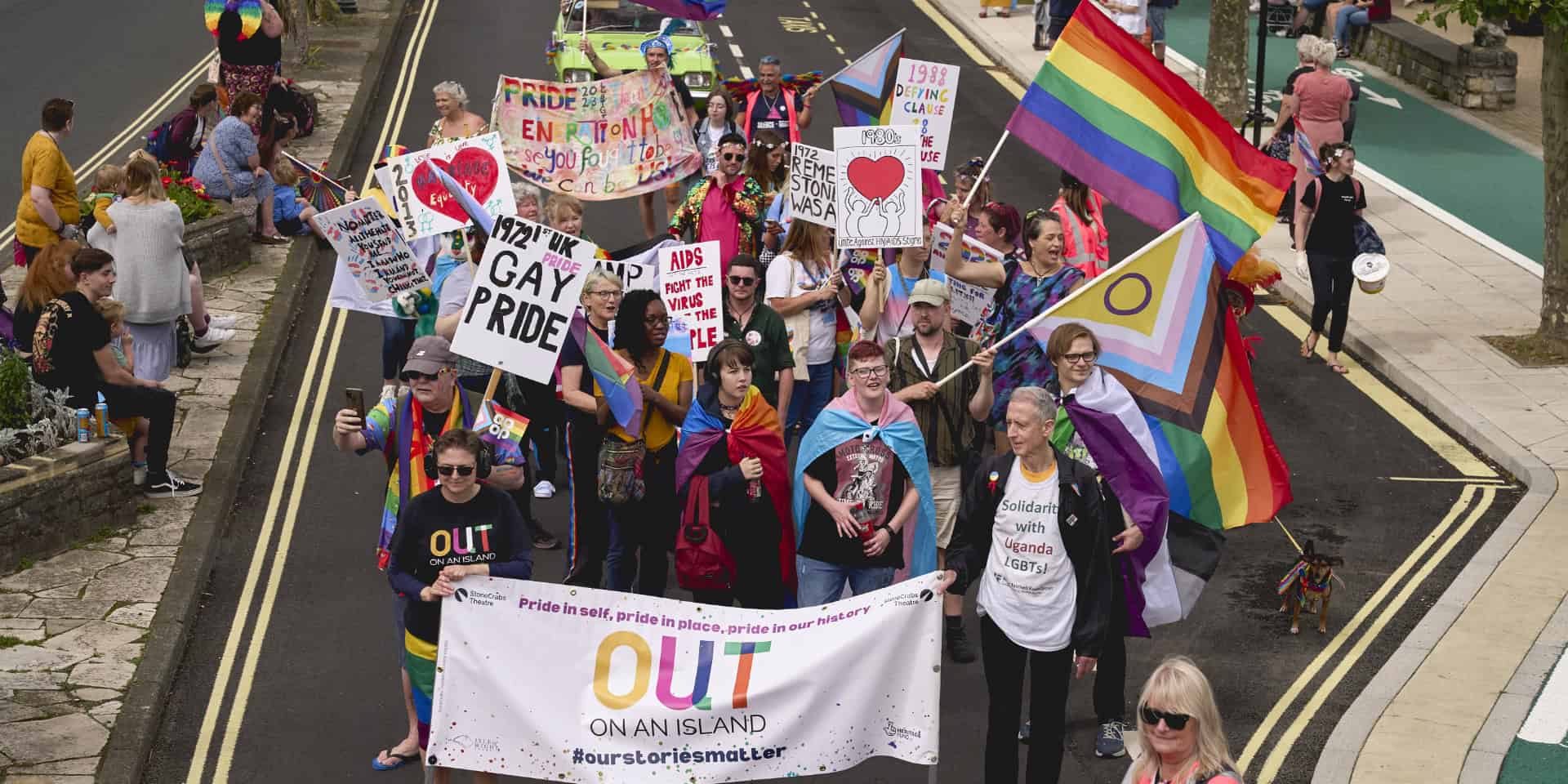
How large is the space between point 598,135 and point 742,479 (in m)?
7.73

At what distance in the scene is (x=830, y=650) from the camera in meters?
8.27

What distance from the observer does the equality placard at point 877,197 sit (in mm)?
12070

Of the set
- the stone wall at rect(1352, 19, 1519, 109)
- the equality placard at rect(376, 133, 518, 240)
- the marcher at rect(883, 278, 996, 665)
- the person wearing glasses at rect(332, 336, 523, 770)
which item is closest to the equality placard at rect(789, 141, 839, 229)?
the equality placard at rect(376, 133, 518, 240)

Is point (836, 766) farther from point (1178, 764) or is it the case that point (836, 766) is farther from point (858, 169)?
point (858, 169)

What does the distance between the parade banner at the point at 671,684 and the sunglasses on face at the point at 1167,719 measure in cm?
187

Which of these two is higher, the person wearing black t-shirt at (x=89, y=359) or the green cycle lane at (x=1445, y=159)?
the person wearing black t-shirt at (x=89, y=359)

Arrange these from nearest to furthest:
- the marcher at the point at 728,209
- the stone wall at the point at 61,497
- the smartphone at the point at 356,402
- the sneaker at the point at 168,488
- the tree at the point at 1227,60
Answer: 1. the smartphone at the point at 356,402
2. the stone wall at the point at 61,497
3. the sneaker at the point at 168,488
4. the marcher at the point at 728,209
5. the tree at the point at 1227,60

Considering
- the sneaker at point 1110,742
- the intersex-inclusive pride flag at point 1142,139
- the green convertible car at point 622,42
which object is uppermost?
the intersex-inclusive pride flag at point 1142,139

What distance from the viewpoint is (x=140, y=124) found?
24.3m

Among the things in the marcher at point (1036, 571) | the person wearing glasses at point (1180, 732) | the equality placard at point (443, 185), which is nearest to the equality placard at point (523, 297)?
the marcher at point (1036, 571)

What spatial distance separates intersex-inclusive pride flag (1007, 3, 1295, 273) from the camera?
11195 millimetres

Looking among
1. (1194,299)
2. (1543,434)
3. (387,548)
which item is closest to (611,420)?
(387,548)

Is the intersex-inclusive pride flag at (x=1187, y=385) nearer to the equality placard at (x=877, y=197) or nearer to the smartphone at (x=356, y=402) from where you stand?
the equality placard at (x=877, y=197)

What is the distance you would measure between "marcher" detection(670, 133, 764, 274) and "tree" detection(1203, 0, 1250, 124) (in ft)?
37.2
